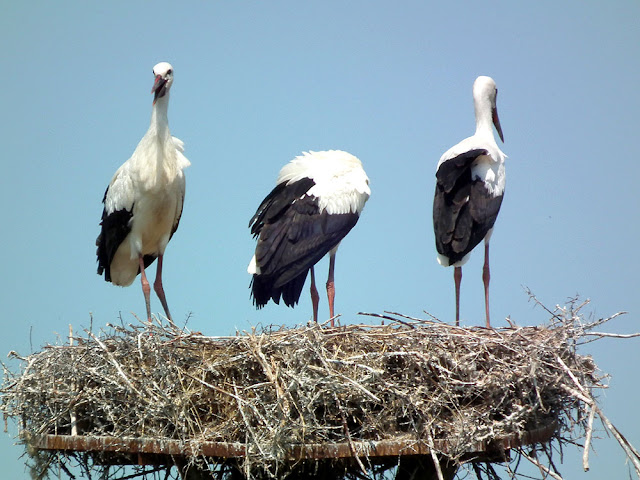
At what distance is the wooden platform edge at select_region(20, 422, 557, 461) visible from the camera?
17.9 feet

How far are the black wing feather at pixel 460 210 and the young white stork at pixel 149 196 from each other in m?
2.11

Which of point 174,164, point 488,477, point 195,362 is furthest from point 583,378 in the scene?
point 174,164

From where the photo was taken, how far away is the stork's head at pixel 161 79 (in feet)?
26.4

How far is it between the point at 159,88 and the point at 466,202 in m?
2.56

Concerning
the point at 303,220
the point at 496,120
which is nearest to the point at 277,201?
the point at 303,220

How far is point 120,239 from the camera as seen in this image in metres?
8.26

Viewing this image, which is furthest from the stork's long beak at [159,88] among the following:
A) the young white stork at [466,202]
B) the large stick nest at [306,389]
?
the large stick nest at [306,389]

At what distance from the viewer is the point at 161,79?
317 inches

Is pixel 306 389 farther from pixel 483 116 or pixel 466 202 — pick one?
pixel 483 116

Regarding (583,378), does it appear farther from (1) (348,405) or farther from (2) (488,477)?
(1) (348,405)

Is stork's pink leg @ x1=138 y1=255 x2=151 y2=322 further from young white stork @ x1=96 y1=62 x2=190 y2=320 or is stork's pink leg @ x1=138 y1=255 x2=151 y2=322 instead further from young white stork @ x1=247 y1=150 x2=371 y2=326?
young white stork @ x1=247 y1=150 x2=371 y2=326

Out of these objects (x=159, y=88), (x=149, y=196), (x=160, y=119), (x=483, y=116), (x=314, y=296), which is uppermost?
(x=483, y=116)

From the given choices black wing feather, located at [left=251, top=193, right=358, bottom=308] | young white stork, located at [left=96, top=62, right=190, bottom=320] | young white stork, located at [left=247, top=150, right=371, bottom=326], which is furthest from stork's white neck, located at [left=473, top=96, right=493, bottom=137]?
young white stork, located at [left=96, top=62, right=190, bottom=320]

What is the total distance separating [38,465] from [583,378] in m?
3.30
